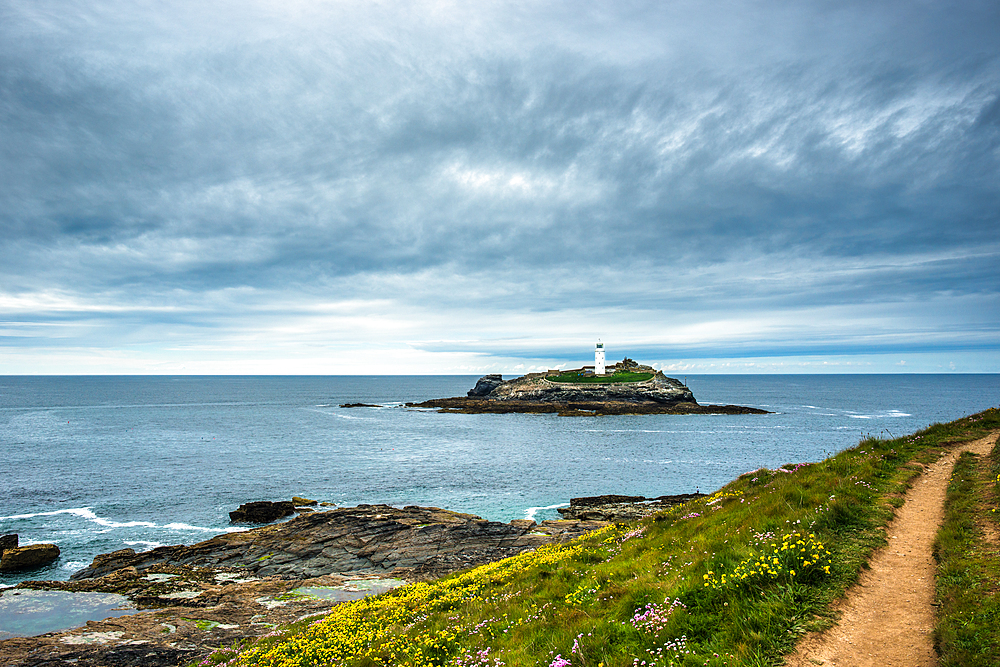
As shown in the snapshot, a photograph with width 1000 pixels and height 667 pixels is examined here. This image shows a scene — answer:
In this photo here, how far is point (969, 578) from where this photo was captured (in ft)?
27.1

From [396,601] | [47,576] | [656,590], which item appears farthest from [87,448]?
[656,590]

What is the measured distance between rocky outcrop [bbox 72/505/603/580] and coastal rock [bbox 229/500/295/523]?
4978 mm

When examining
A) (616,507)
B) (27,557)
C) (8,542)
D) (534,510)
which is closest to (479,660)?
(616,507)

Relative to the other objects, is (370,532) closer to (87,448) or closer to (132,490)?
(132,490)

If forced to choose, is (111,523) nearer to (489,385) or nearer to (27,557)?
(27,557)

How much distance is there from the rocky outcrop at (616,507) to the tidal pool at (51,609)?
2783cm

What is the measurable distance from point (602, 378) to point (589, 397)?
1256cm

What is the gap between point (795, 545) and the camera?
32.0 feet

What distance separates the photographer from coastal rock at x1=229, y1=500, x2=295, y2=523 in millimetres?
40406

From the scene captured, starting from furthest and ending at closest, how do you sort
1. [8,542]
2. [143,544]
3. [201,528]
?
[201,528] → [143,544] → [8,542]

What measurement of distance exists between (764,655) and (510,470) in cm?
5417

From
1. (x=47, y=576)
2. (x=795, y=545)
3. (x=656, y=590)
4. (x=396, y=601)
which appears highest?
(x=795, y=545)

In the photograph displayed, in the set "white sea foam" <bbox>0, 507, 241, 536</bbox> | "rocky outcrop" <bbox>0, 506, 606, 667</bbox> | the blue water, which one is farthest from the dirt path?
"white sea foam" <bbox>0, 507, 241, 536</bbox>

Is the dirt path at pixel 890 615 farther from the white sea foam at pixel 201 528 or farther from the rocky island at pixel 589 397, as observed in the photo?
the rocky island at pixel 589 397
